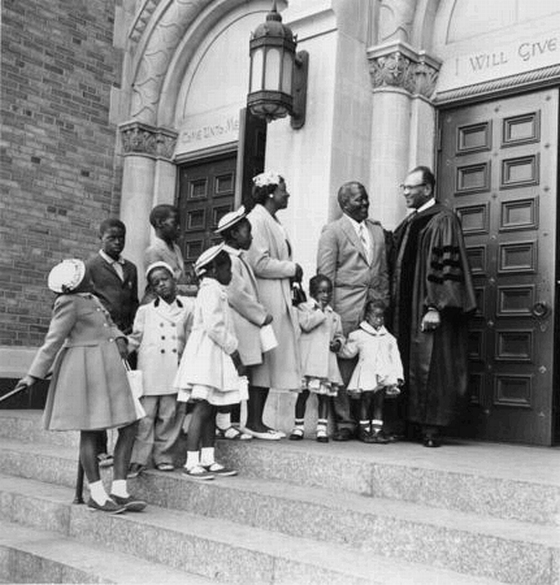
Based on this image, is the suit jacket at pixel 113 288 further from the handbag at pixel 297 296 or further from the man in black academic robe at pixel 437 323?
the man in black academic robe at pixel 437 323

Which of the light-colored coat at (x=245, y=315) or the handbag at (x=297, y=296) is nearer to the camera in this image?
the light-colored coat at (x=245, y=315)

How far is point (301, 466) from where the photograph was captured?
525cm

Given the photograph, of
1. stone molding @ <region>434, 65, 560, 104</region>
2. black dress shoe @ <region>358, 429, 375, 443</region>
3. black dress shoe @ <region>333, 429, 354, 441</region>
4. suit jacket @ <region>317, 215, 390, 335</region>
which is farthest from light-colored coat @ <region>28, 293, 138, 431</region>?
stone molding @ <region>434, 65, 560, 104</region>

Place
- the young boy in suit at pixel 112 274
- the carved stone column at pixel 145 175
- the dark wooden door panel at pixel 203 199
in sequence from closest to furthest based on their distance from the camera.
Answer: the young boy in suit at pixel 112 274 < the dark wooden door panel at pixel 203 199 < the carved stone column at pixel 145 175

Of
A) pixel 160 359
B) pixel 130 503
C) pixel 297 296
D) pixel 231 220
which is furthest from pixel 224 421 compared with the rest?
pixel 231 220

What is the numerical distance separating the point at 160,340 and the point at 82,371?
0.86 meters

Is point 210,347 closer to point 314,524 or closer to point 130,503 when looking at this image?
point 130,503

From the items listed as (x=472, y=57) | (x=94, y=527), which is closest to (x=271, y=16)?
(x=472, y=57)

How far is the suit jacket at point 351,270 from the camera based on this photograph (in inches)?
256

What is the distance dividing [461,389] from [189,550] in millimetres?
2510

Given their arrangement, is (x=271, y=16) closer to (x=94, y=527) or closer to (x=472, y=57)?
(x=472, y=57)

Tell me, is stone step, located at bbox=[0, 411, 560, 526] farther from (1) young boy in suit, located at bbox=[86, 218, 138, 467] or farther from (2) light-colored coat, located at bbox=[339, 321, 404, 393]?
(1) young boy in suit, located at bbox=[86, 218, 138, 467]

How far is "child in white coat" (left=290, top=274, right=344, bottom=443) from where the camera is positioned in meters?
6.11

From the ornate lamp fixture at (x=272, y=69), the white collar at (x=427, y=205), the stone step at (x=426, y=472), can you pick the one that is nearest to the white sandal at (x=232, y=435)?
the stone step at (x=426, y=472)
